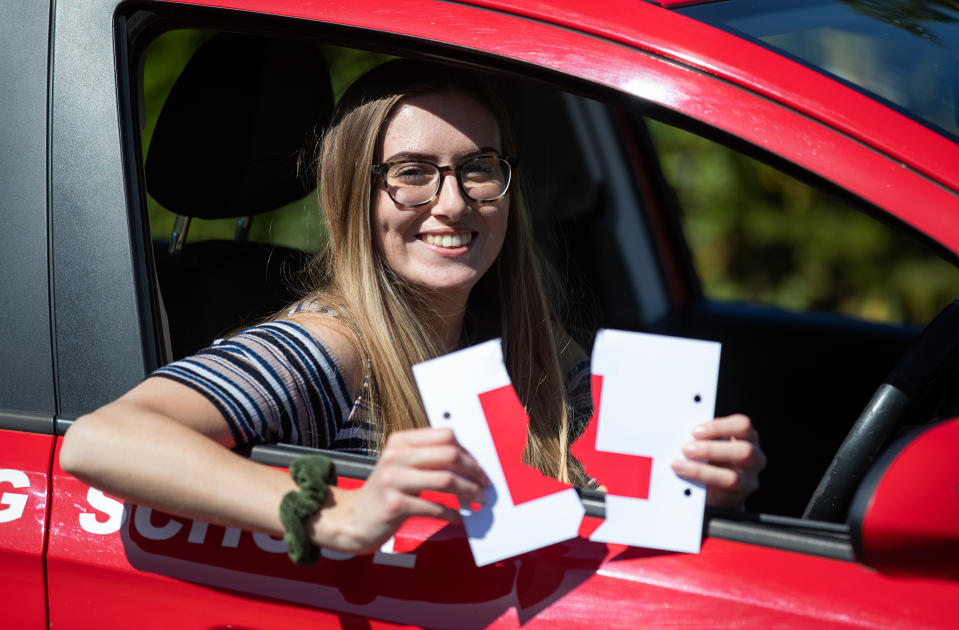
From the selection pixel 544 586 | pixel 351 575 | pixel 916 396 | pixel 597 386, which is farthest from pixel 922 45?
pixel 351 575

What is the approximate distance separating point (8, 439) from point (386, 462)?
2.04 ft

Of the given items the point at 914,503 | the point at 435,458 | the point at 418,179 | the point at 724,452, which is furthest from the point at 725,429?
the point at 418,179

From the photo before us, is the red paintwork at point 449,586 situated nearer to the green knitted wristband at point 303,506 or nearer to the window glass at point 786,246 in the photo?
the green knitted wristband at point 303,506

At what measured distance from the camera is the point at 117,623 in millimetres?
1304

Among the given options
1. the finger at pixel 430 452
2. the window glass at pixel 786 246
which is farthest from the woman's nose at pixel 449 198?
the window glass at pixel 786 246

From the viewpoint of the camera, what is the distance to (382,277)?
171 cm

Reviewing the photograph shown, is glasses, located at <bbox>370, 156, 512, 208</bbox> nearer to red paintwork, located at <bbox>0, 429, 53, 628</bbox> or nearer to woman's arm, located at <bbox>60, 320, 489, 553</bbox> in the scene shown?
woman's arm, located at <bbox>60, 320, 489, 553</bbox>

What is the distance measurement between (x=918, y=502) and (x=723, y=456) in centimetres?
22

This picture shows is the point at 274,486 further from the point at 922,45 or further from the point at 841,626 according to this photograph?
the point at 922,45

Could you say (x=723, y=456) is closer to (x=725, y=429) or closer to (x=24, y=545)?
(x=725, y=429)

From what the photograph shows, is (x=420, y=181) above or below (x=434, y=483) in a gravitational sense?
above

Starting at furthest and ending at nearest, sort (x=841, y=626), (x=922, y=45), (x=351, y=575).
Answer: (x=922, y=45) → (x=351, y=575) → (x=841, y=626)

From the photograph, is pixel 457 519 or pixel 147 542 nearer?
pixel 457 519

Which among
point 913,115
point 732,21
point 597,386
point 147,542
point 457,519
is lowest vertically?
point 147,542
